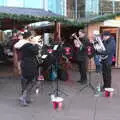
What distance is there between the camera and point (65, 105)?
10.3m

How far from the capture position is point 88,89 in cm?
1270

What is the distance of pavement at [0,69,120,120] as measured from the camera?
916 cm

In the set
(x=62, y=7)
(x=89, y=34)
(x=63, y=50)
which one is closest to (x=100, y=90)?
(x=63, y=50)

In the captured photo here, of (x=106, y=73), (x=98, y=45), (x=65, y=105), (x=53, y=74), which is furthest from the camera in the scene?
(x=53, y=74)

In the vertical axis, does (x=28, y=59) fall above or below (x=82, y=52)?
above

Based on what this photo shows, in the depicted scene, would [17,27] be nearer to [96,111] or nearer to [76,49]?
[76,49]

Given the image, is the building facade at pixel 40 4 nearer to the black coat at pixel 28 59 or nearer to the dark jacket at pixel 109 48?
the dark jacket at pixel 109 48

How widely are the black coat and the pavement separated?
2.54ft

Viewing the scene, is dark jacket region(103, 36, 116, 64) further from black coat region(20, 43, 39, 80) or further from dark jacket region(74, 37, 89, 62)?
black coat region(20, 43, 39, 80)

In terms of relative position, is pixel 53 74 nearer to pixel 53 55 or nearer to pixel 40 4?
pixel 53 55

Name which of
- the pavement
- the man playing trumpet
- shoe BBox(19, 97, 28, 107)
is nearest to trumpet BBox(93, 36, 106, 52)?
the pavement

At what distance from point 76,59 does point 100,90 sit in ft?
6.35

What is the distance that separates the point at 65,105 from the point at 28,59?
4.75 feet

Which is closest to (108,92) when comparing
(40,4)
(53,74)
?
(53,74)
